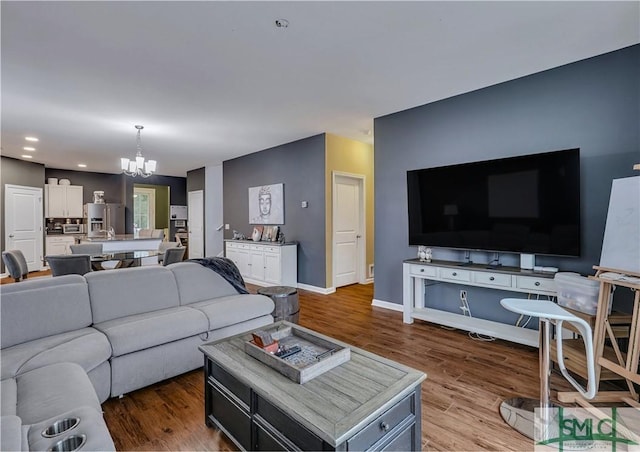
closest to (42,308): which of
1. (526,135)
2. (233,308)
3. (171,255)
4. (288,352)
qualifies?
(233,308)

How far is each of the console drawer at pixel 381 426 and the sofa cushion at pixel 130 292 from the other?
7.55 ft

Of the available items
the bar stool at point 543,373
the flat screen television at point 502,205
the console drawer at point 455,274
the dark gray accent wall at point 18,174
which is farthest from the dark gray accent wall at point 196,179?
the bar stool at point 543,373

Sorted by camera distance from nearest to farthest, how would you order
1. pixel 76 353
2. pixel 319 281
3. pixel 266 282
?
pixel 76 353, pixel 319 281, pixel 266 282

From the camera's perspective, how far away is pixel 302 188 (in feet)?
18.9

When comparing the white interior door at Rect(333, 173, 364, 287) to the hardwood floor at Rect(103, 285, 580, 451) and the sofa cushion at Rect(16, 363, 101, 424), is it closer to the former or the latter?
the hardwood floor at Rect(103, 285, 580, 451)

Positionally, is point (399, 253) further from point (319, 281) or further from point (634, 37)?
point (634, 37)

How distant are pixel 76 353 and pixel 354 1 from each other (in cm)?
290

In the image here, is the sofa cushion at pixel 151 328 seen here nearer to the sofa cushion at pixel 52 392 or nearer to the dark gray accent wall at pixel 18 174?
the sofa cushion at pixel 52 392

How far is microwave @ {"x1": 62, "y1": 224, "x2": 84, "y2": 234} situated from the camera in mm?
8492

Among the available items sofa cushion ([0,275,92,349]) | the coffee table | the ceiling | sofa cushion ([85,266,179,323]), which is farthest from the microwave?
the coffee table

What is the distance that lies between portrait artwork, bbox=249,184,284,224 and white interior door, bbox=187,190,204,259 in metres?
2.77

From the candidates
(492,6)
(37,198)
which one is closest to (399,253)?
(492,6)

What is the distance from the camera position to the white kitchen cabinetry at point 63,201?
8.24m

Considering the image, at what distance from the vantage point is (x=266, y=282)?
5930 millimetres
